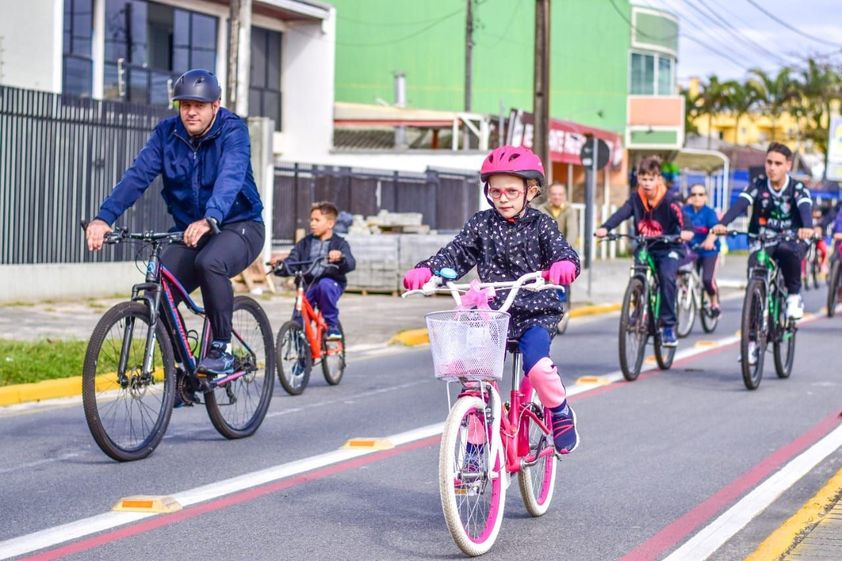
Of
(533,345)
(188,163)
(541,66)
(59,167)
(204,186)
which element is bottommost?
(533,345)

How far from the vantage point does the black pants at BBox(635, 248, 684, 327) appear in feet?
44.7

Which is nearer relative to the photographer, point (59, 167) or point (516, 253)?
point (516, 253)

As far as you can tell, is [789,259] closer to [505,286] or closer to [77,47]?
[505,286]

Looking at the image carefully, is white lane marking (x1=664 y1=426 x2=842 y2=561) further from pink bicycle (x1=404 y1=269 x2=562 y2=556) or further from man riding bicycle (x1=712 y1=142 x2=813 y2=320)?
man riding bicycle (x1=712 y1=142 x2=813 y2=320)

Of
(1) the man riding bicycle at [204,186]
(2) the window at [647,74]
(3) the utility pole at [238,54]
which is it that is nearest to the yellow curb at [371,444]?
(1) the man riding bicycle at [204,186]

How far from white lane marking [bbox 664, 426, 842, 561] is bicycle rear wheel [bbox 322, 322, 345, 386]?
440 centimetres

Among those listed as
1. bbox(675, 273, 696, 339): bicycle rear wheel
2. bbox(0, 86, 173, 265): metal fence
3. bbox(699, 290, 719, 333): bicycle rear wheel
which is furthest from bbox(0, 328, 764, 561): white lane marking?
bbox(0, 86, 173, 265): metal fence

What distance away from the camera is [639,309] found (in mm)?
13344

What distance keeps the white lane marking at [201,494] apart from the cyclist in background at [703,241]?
8473 mm

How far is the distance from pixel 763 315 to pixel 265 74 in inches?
1041

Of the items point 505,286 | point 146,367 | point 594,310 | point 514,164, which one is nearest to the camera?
point 505,286

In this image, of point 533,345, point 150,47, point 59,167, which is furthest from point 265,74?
point 533,345

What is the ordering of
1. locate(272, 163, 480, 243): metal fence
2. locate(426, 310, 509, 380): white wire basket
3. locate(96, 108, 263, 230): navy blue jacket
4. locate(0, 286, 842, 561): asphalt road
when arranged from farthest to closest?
locate(272, 163, 480, 243): metal fence → locate(96, 108, 263, 230): navy blue jacket → locate(0, 286, 842, 561): asphalt road → locate(426, 310, 509, 380): white wire basket

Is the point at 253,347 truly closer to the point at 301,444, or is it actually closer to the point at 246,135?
the point at 301,444
